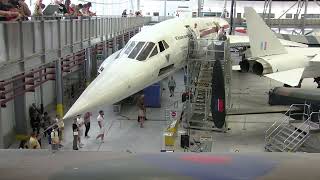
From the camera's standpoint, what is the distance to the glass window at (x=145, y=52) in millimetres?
16453

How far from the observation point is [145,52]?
55.0 ft

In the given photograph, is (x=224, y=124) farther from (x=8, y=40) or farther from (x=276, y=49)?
(x=8, y=40)

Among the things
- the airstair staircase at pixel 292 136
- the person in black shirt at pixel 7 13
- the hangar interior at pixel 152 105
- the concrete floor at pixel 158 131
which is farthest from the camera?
the concrete floor at pixel 158 131

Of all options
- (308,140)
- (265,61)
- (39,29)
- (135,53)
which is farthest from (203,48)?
(39,29)

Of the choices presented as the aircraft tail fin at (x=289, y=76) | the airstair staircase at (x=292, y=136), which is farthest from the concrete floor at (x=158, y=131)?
the aircraft tail fin at (x=289, y=76)

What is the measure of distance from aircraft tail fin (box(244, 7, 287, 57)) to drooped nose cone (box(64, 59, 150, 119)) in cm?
701

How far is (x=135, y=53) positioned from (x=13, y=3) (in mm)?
6440

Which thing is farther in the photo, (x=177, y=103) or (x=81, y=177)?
(x=177, y=103)

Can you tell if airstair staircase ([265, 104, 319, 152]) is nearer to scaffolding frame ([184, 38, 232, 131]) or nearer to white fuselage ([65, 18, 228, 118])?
scaffolding frame ([184, 38, 232, 131])

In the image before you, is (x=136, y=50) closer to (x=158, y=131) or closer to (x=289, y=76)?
(x=158, y=131)

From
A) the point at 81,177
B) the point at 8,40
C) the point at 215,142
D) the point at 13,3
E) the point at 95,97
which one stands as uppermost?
the point at 13,3

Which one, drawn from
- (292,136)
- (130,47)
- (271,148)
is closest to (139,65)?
(130,47)

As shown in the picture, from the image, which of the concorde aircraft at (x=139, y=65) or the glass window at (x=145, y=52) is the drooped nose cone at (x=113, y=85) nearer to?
the concorde aircraft at (x=139, y=65)

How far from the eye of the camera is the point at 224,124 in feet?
61.7
